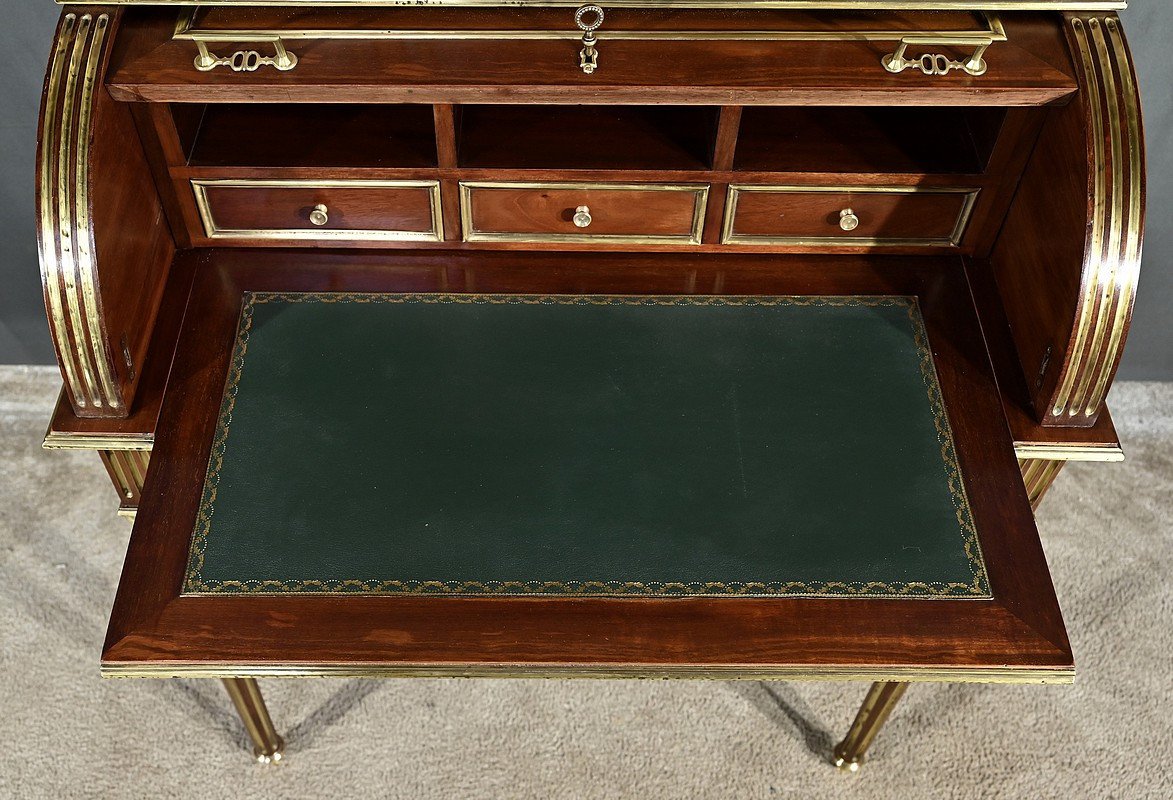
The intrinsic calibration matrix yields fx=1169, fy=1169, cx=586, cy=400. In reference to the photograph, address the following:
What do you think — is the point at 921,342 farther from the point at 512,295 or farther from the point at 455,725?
the point at 455,725

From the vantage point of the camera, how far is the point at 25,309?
125 inches

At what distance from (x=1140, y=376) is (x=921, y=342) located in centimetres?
161

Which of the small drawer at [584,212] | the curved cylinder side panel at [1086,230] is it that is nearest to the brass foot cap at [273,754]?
the small drawer at [584,212]

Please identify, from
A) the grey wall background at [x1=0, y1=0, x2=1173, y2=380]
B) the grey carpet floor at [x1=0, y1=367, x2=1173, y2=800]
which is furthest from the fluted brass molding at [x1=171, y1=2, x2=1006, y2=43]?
the grey carpet floor at [x1=0, y1=367, x2=1173, y2=800]

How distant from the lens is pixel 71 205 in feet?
6.19

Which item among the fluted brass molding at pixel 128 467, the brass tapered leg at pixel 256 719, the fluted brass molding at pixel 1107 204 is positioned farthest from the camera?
the brass tapered leg at pixel 256 719

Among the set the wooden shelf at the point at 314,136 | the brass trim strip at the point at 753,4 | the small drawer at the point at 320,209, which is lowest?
the small drawer at the point at 320,209

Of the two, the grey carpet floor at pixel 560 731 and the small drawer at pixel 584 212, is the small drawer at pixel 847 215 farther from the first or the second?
the grey carpet floor at pixel 560 731

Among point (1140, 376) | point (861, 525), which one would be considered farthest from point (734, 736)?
point (1140, 376)

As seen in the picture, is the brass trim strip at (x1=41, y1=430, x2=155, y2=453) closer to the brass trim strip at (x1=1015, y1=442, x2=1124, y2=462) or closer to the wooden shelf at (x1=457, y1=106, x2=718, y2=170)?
the wooden shelf at (x1=457, y1=106, x2=718, y2=170)

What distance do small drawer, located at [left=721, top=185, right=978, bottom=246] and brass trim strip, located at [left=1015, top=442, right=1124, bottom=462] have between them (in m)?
0.47

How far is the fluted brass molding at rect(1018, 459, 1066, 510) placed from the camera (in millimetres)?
2201

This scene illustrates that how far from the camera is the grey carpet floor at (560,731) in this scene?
2.72 meters

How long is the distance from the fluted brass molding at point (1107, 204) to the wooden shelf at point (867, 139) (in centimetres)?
21
